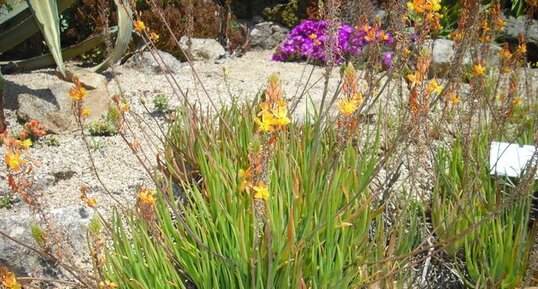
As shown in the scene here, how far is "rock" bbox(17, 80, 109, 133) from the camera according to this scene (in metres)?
4.00

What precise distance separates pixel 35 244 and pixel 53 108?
1.62 metres

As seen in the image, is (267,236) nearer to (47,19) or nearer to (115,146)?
(115,146)

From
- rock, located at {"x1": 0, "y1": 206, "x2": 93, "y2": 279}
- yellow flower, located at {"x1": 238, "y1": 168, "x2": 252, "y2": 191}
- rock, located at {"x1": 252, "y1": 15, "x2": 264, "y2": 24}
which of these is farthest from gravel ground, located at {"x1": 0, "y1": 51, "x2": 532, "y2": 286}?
rock, located at {"x1": 252, "y1": 15, "x2": 264, "y2": 24}

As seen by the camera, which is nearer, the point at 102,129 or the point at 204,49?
the point at 102,129

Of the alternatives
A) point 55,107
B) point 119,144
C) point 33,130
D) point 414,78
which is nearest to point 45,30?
point 55,107

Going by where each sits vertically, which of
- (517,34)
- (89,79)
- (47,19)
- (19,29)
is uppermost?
(47,19)

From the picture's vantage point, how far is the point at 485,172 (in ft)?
9.12

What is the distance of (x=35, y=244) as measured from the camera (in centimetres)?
262

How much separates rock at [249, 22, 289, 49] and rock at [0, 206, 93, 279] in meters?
5.17

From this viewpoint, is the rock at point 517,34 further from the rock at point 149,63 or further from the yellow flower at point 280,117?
the yellow flower at point 280,117

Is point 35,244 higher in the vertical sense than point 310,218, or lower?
lower

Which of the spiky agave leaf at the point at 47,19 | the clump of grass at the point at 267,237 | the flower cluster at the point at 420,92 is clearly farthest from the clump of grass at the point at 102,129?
the flower cluster at the point at 420,92

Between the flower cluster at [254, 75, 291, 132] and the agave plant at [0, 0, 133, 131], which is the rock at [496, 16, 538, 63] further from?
the flower cluster at [254, 75, 291, 132]

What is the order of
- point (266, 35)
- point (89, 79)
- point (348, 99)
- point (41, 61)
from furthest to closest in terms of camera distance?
1. point (266, 35)
2. point (41, 61)
3. point (89, 79)
4. point (348, 99)
